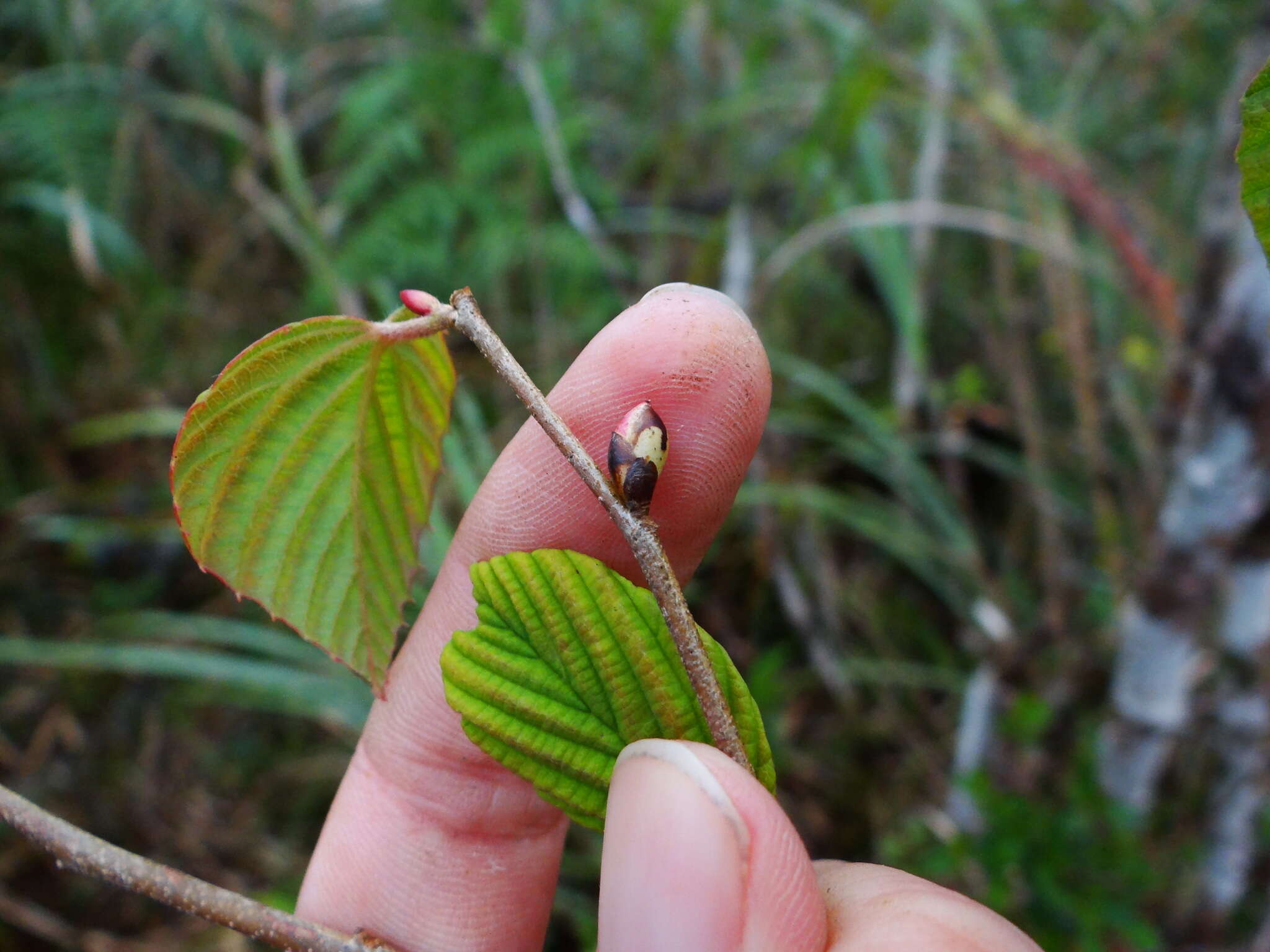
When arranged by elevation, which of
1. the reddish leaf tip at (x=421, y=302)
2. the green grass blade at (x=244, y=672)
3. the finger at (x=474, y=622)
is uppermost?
the reddish leaf tip at (x=421, y=302)

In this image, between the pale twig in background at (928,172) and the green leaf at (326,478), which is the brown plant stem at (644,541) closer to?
the green leaf at (326,478)

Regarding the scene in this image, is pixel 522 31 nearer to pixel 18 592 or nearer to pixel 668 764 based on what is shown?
pixel 18 592

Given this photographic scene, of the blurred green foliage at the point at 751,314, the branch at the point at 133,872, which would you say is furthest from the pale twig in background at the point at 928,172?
the branch at the point at 133,872

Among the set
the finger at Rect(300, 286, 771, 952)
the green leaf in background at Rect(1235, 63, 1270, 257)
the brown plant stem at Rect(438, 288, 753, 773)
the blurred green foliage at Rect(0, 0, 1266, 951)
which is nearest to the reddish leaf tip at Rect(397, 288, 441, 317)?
the brown plant stem at Rect(438, 288, 753, 773)

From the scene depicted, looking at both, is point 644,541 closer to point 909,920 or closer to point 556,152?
point 909,920

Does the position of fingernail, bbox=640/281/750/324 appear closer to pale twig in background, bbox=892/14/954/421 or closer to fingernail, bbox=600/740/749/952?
fingernail, bbox=600/740/749/952

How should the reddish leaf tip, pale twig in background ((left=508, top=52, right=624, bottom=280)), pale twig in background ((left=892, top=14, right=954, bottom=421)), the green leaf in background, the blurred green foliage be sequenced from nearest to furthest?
the green leaf in background, the reddish leaf tip, the blurred green foliage, pale twig in background ((left=892, top=14, right=954, bottom=421)), pale twig in background ((left=508, top=52, right=624, bottom=280))

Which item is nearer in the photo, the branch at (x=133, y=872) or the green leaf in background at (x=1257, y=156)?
the green leaf in background at (x=1257, y=156)

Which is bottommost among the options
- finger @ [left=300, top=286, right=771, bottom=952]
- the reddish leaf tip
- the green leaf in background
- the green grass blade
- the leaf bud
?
the green grass blade
